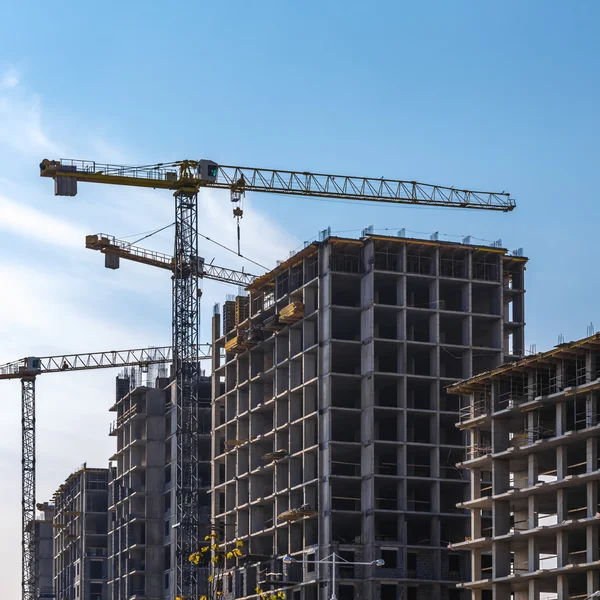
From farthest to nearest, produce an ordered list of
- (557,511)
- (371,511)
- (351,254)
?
(351,254) < (371,511) < (557,511)

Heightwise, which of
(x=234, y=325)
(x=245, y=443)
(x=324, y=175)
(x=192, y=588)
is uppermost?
(x=324, y=175)

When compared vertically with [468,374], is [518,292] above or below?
above

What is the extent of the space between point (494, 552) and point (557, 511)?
27.7 ft

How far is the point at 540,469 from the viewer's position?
11875 centimetres

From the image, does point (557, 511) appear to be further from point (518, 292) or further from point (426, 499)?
point (518, 292)

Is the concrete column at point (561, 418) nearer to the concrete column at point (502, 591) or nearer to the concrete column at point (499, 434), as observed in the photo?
the concrete column at point (499, 434)

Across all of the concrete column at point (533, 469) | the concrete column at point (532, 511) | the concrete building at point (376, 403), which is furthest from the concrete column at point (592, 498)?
the concrete building at point (376, 403)

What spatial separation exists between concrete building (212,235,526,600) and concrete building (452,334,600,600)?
56.0ft

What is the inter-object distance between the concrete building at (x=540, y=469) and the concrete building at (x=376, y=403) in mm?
17056

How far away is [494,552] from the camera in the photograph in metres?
119

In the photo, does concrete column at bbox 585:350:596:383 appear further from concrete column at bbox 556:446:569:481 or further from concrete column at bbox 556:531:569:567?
concrete column at bbox 556:531:569:567

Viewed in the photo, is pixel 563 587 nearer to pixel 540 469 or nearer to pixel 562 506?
pixel 562 506

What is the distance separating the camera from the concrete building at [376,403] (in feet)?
465

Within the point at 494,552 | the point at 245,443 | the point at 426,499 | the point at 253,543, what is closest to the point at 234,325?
the point at 245,443
